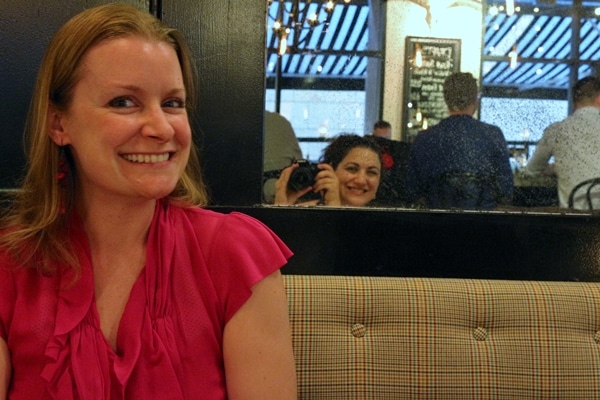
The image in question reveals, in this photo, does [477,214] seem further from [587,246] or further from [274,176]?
[274,176]

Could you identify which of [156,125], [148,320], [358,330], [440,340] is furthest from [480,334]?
[156,125]

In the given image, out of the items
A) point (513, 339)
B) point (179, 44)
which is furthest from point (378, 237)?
point (179, 44)

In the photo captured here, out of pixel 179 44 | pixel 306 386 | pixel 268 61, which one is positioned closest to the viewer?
pixel 179 44

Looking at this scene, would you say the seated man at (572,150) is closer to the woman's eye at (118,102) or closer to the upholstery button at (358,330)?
the upholstery button at (358,330)

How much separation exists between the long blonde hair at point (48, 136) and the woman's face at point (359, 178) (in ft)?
2.15

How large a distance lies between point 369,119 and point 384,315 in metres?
0.56

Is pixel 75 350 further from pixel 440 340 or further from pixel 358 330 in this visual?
pixel 440 340

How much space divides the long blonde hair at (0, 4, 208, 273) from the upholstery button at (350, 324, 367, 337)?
66 centimetres

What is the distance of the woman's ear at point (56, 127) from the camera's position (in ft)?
4.20

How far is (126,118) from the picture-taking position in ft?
3.98

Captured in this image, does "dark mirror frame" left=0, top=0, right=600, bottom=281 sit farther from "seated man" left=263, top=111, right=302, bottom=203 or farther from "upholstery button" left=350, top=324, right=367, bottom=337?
"upholstery button" left=350, top=324, right=367, bottom=337

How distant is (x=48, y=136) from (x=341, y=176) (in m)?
0.88

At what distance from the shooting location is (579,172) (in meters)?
1.98

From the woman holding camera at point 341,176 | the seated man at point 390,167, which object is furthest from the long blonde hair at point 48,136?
the seated man at point 390,167
